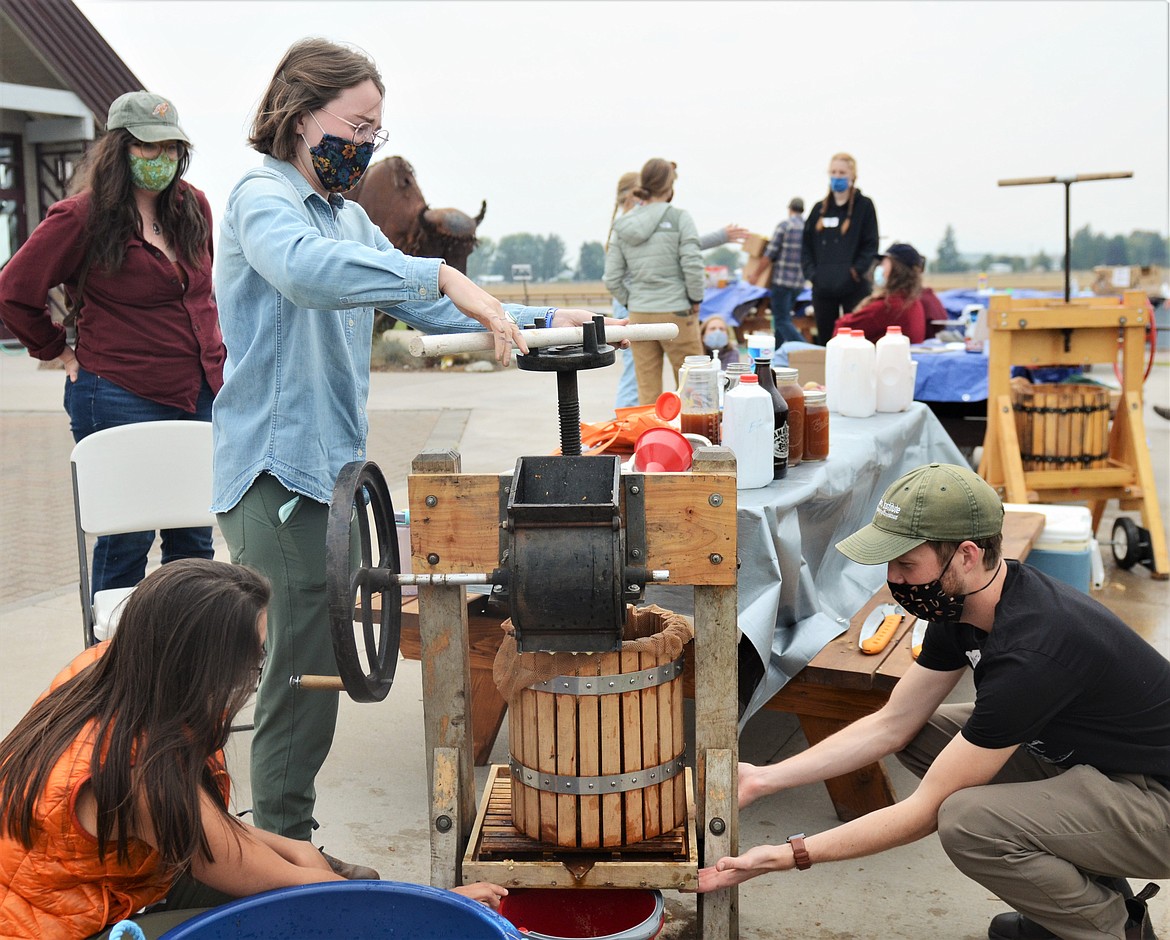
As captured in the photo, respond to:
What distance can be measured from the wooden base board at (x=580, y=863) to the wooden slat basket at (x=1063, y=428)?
407cm

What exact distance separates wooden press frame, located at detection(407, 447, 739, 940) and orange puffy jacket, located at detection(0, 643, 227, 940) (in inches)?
23.4

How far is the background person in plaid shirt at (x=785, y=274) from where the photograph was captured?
10406 millimetres

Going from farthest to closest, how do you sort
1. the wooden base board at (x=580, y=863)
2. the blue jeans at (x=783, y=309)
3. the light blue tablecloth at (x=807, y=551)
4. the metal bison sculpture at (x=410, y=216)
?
the metal bison sculpture at (x=410, y=216) → the blue jeans at (x=783, y=309) → the light blue tablecloth at (x=807, y=551) → the wooden base board at (x=580, y=863)

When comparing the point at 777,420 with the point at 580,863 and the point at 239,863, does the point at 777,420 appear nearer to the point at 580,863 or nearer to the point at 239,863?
the point at 580,863

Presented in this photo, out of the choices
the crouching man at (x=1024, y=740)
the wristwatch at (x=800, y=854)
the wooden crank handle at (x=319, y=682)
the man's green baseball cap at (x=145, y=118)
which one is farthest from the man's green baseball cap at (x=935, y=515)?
the man's green baseball cap at (x=145, y=118)

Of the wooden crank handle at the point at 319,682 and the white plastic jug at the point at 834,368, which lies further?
the white plastic jug at the point at 834,368

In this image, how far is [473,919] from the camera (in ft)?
6.59

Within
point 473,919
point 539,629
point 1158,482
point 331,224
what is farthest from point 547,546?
point 1158,482

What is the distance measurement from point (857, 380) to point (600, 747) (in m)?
2.76

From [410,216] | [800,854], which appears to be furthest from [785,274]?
[800,854]

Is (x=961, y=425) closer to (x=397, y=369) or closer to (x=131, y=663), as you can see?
(x=131, y=663)

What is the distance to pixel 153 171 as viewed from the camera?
3771 millimetres

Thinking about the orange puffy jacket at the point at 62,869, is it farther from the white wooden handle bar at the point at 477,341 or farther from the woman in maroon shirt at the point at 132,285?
the woman in maroon shirt at the point at 132,285

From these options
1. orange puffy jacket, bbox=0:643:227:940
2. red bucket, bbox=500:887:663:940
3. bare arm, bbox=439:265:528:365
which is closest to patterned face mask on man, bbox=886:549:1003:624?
red bucket, bbox=500:887:663:940
